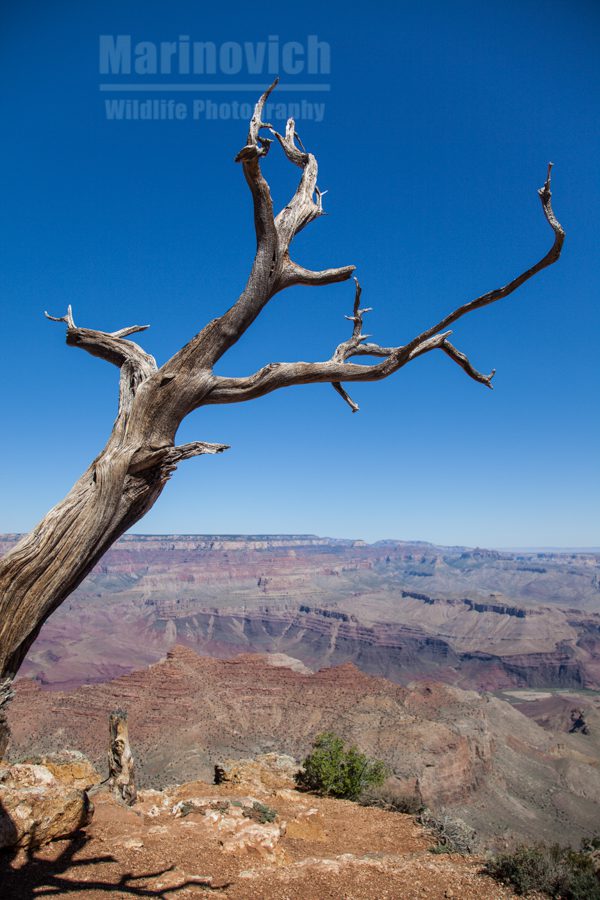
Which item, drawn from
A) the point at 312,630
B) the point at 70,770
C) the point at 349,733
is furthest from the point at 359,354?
the point at 312,630

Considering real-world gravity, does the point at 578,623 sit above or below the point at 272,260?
below

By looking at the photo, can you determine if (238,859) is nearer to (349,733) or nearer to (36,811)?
(36,811)

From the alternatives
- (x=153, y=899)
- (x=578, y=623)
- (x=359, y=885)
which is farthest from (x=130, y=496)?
(x=578, y=623)

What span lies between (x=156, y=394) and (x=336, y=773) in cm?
1367

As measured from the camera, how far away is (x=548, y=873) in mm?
6469

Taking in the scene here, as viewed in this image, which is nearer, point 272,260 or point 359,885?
point 272,260

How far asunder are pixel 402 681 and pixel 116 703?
76445 mm

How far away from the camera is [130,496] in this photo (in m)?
3.23

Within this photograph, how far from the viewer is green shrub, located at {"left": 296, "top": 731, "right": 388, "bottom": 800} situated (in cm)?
1315

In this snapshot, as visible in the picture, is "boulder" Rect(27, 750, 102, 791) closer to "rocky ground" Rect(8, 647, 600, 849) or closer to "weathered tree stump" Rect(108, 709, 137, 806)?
"weathered tree stump" Rect(108, 709, 137, 806)

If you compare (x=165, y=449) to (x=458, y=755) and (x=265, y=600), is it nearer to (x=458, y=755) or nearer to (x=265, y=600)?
(x=458, y=755)

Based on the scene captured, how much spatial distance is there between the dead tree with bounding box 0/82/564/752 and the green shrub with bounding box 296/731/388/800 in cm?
1262

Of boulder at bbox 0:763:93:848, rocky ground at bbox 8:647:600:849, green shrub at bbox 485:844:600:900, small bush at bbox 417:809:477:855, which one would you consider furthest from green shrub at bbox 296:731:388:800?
rocky ground at bbox 8:647:600:849

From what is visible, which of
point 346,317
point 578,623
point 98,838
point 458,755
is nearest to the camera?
point 346,317
